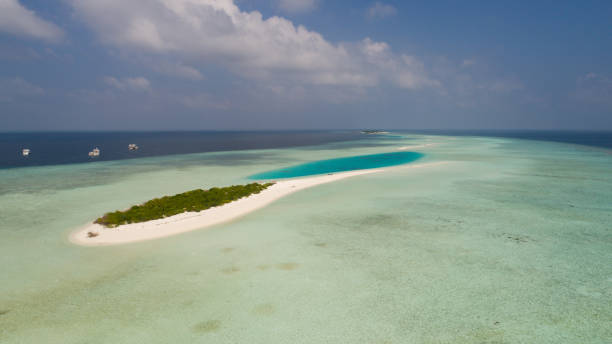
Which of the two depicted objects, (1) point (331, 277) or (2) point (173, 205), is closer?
(1) point (331, 277)

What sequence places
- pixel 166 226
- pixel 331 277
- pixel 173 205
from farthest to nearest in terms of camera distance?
pixel 173 205, pixel 166 226, pixel 331 277

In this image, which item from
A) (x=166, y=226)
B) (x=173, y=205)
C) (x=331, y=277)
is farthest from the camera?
(x=173, y=205)

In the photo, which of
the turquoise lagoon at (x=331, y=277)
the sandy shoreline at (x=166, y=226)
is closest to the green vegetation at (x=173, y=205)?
the sandy shoreline at (x=166, y=226)

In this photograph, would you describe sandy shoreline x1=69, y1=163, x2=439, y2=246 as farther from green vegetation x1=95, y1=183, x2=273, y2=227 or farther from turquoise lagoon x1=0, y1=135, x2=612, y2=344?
turquoise lagoon x1=0, y1=135, x2=612, y2=344

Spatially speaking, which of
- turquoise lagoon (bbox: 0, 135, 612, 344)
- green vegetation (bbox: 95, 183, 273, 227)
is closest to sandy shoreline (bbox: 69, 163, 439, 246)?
green vegetation (bbox: 95, 183, 273, 227)

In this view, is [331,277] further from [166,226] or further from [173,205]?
[173,205]

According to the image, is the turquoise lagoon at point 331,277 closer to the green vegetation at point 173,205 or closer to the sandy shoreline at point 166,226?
the sandy shoreline at point 166,226

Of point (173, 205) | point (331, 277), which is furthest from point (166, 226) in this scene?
point (331, 277)
